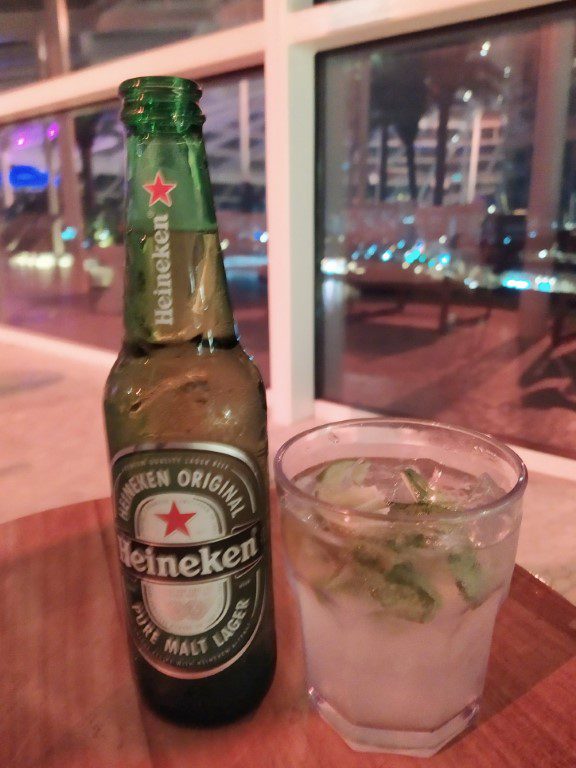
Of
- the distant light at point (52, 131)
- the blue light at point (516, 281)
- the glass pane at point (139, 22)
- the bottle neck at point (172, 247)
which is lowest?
the blue light at point (516, 281)

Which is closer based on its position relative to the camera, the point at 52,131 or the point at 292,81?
the point at 292,81

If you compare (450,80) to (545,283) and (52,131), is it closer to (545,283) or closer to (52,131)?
(545,283)

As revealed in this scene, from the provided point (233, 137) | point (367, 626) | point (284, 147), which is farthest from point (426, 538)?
point (233, 137)

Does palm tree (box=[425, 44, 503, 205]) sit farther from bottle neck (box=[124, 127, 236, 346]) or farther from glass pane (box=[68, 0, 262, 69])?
bottle neck (box=[124, 127, 236, 346])

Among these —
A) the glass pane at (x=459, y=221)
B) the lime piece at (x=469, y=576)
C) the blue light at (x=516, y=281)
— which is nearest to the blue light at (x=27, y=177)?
the glass pane at (x=459, y=221)

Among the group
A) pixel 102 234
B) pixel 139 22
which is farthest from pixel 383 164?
pixel 102 234

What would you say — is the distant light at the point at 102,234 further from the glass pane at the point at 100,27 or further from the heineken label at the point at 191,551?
the heineken label at the point at 191,551

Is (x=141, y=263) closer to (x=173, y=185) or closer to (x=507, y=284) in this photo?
(x=173, y=185)
